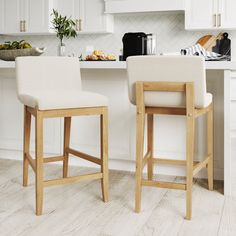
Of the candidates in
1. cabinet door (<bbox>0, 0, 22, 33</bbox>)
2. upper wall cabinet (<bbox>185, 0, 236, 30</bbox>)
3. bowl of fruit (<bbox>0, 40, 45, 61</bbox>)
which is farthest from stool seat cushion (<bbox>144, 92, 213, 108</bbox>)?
cabinet door (<bbox>0, 0, 22, 33</bbox>)

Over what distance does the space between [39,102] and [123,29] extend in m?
3.30

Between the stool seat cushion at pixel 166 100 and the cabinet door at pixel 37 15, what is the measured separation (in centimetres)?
327

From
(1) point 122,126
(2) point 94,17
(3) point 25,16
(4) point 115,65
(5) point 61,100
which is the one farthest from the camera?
(3) point 25,16

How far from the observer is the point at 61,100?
240cm

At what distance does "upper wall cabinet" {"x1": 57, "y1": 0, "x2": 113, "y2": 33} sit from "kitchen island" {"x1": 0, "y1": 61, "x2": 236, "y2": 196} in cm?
200

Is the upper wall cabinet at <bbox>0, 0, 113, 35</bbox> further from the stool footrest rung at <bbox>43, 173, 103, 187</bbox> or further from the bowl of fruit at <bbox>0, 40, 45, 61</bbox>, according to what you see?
the stool footrest rung at <bbox>43, 173, 103, 187</bbox>

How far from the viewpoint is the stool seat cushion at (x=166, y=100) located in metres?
2.33

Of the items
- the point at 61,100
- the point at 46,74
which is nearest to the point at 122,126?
the point at 46,74

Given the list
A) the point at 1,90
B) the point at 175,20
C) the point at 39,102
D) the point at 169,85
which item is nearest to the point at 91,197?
the point at 39,102

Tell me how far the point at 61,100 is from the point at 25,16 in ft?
11.1

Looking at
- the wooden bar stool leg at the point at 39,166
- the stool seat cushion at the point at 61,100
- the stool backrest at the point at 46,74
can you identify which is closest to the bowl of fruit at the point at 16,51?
the stool backrest at the point at 46,74

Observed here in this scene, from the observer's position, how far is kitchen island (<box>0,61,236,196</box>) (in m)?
2.70

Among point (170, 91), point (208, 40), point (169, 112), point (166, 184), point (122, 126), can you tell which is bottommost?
point (166, 184)

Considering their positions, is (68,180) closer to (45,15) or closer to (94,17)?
(94,17)
